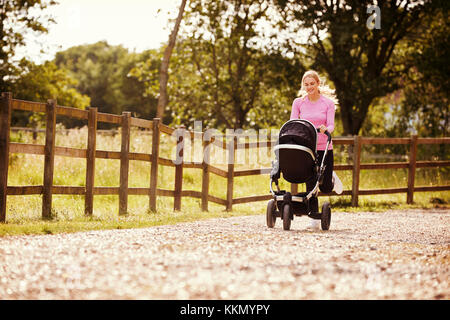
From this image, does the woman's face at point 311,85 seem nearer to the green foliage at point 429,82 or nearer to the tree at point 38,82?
the green foliage at point 429,82

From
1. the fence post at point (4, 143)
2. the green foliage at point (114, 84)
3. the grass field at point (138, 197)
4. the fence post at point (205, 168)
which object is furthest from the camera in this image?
the green foliage at point (114, 84)

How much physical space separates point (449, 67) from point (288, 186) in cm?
1152

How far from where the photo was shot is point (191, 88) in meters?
23.2

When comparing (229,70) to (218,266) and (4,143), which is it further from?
(218,266)

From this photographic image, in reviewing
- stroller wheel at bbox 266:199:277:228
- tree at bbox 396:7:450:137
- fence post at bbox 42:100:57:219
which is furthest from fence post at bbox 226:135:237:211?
tree at bbox 396:7:450:137

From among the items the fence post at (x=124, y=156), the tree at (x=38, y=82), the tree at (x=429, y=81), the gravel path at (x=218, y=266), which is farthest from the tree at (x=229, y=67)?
the gravel path at (x=218, y=266)

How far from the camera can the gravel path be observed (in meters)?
3.53

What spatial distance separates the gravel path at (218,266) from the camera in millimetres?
3529

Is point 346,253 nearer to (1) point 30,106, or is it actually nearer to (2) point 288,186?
(1) point 30,106

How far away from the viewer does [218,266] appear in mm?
4180

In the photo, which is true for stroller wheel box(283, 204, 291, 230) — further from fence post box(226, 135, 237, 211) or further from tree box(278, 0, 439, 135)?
tree box(278, 0, 439, 135)

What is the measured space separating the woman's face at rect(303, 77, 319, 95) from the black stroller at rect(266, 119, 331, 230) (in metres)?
0.66

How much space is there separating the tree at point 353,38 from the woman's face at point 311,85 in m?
13.1

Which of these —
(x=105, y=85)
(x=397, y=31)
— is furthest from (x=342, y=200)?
(x=105, y=85)
